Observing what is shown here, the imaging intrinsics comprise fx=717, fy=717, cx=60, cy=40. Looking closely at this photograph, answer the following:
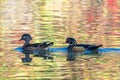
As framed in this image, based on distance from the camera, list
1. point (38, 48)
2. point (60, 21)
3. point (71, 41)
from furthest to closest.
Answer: point (60, 21)
point (71, 41)
point (38, 48)

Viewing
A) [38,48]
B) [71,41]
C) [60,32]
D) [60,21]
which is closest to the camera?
[38,48]

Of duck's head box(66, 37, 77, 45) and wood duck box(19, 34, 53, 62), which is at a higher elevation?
duck's head box(66, 37, 77, 45)

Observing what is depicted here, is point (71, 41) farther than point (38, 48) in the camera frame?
Yes

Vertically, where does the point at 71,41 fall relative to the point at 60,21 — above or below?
below

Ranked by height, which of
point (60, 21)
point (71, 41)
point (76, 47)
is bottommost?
point (76, 47)

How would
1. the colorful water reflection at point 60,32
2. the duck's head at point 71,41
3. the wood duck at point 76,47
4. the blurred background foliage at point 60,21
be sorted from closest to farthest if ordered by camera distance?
the colorful water reflection at point 60,32, the wood duck at point 76,47, the duck's head at point 71,41, the blurred background foliage at point 60,21

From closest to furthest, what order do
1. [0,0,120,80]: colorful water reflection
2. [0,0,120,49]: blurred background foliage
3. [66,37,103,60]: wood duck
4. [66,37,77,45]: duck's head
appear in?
[0,0,120,80]: colorful water reflection < [66,37,103,60]: wood duck < [66,37,77,45]: duck's head < [0,0,120,49]: blurred background foliage

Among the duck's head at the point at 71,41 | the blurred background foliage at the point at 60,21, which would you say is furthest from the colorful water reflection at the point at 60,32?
the duck's head at the point at 71,41

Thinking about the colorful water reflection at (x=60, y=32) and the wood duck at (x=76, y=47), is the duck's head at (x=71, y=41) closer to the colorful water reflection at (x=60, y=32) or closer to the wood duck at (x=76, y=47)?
the wood duck at (x=76, y=47)

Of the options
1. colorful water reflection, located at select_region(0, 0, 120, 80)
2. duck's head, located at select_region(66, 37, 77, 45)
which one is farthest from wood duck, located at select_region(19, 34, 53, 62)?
duck's head, located at select_region(66, 37, 77, 45)

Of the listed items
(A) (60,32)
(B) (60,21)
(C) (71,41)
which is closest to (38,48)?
(C) (71,41)

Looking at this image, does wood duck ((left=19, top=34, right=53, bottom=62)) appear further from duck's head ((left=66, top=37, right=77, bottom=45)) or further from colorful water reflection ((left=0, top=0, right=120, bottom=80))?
duck's head ((left=66, top=37, right=77, bottom=45))

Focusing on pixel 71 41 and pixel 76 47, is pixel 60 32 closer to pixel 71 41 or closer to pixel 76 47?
pixel 71 41

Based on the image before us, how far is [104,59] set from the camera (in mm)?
16250
